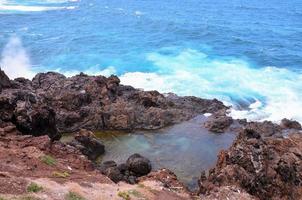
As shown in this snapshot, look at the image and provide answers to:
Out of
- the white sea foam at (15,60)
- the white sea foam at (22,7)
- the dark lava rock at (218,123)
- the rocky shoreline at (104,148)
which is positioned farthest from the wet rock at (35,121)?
the white sea foam at (22,7)

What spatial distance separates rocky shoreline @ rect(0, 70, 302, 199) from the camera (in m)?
24.5

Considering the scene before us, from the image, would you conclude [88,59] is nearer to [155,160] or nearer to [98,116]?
[98,116]

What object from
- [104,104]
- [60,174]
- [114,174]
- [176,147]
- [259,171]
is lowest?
[176,147]

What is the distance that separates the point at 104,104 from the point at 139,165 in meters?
11.4

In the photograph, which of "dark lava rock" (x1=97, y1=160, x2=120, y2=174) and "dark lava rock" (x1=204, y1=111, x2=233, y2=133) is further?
"dark lava rock" (x1=204, y1=111, x2=233, y2=133)

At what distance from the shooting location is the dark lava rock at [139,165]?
107 feet

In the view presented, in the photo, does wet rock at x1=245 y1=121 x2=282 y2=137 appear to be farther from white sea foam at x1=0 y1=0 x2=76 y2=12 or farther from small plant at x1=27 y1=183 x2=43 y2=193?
white sea foam at x1=0 y1=0 x2=76 y2=12

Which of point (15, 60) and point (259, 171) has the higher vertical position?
point (259, 171)

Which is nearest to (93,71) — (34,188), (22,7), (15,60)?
(15,60)

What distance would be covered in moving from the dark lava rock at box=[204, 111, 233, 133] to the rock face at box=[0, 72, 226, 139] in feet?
7.49

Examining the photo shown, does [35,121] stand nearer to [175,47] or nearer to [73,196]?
[73,196]

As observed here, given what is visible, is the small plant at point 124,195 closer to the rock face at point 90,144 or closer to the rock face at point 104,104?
the rock face at point 90,144

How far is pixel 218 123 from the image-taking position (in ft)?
136

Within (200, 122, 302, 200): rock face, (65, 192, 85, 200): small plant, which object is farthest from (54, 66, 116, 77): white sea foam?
(65, 192, 85, 200): small plant
